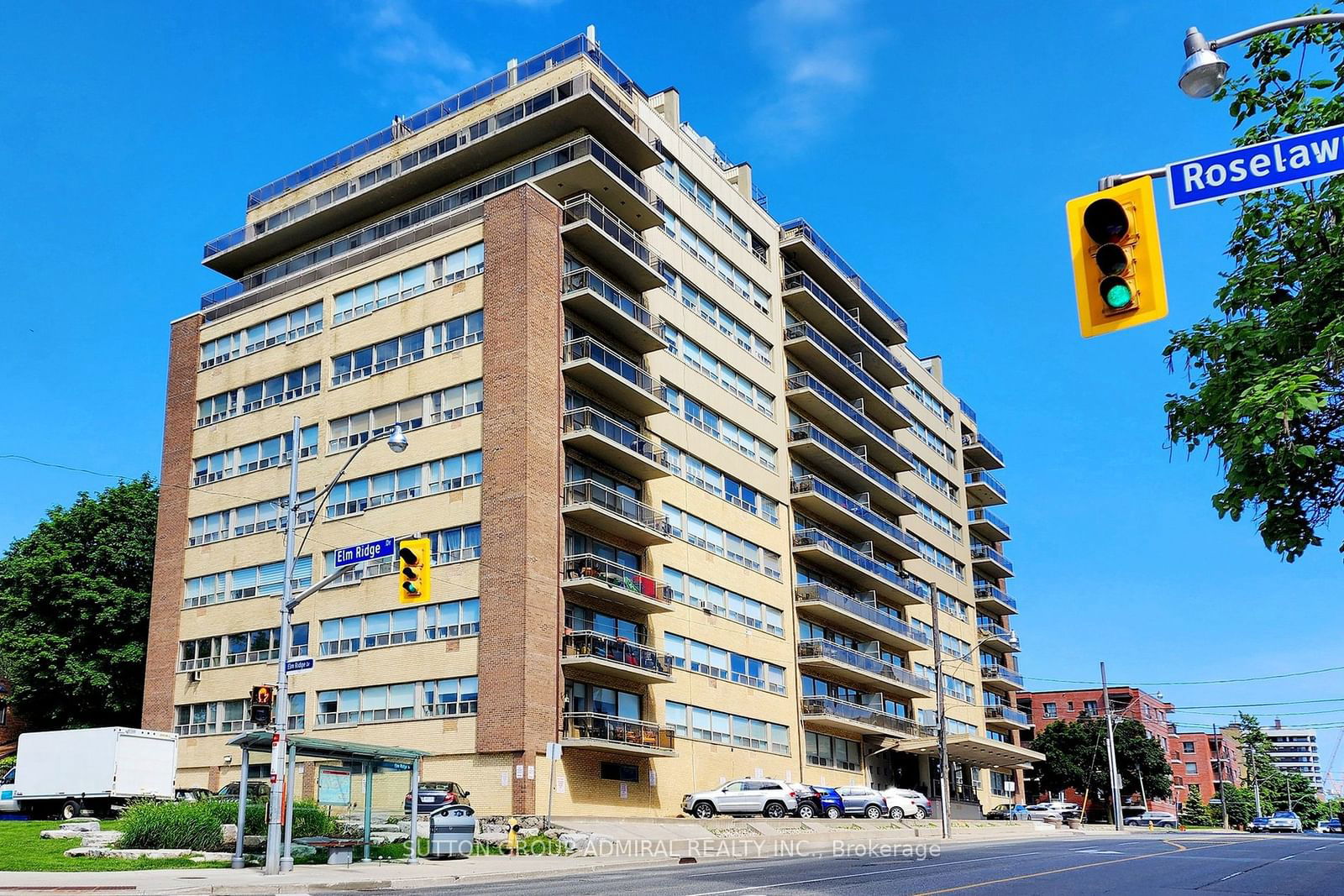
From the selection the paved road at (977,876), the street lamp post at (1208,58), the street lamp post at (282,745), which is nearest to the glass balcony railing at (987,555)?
the paved road at (977,876)

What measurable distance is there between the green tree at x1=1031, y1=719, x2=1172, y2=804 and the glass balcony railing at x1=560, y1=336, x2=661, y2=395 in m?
74.2

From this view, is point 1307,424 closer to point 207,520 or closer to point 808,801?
point 808,801

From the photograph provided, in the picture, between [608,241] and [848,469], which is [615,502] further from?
[848,469]

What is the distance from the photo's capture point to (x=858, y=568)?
64.9m

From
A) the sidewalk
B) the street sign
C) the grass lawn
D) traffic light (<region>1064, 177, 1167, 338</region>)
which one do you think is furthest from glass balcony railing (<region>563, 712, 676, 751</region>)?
traffic light (<region>1064, 177, 1167, 338</region>)

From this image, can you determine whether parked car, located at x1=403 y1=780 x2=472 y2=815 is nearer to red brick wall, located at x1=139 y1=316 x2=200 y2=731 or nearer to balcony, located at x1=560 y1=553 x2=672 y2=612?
balcony, located at x1=560 y1=553 x2=672 y2=612

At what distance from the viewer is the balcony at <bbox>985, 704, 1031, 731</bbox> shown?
277 ft

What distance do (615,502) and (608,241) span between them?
10.7 m

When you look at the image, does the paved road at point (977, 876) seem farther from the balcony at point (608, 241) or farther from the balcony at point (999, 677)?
the balcony at point (999, 677)

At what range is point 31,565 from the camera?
2346 inches

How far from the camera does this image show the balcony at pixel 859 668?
194 ft

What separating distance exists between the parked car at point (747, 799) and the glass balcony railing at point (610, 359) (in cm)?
1660

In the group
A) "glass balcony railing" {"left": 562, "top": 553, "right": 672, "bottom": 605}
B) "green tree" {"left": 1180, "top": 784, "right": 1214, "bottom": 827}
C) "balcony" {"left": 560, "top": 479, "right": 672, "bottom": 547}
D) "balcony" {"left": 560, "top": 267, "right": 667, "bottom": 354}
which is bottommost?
"green tree" {"left": 1180, "top": 784, "right": 1214, "bottom": 827}

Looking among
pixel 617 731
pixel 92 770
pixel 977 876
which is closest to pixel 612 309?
pixel 617 731
